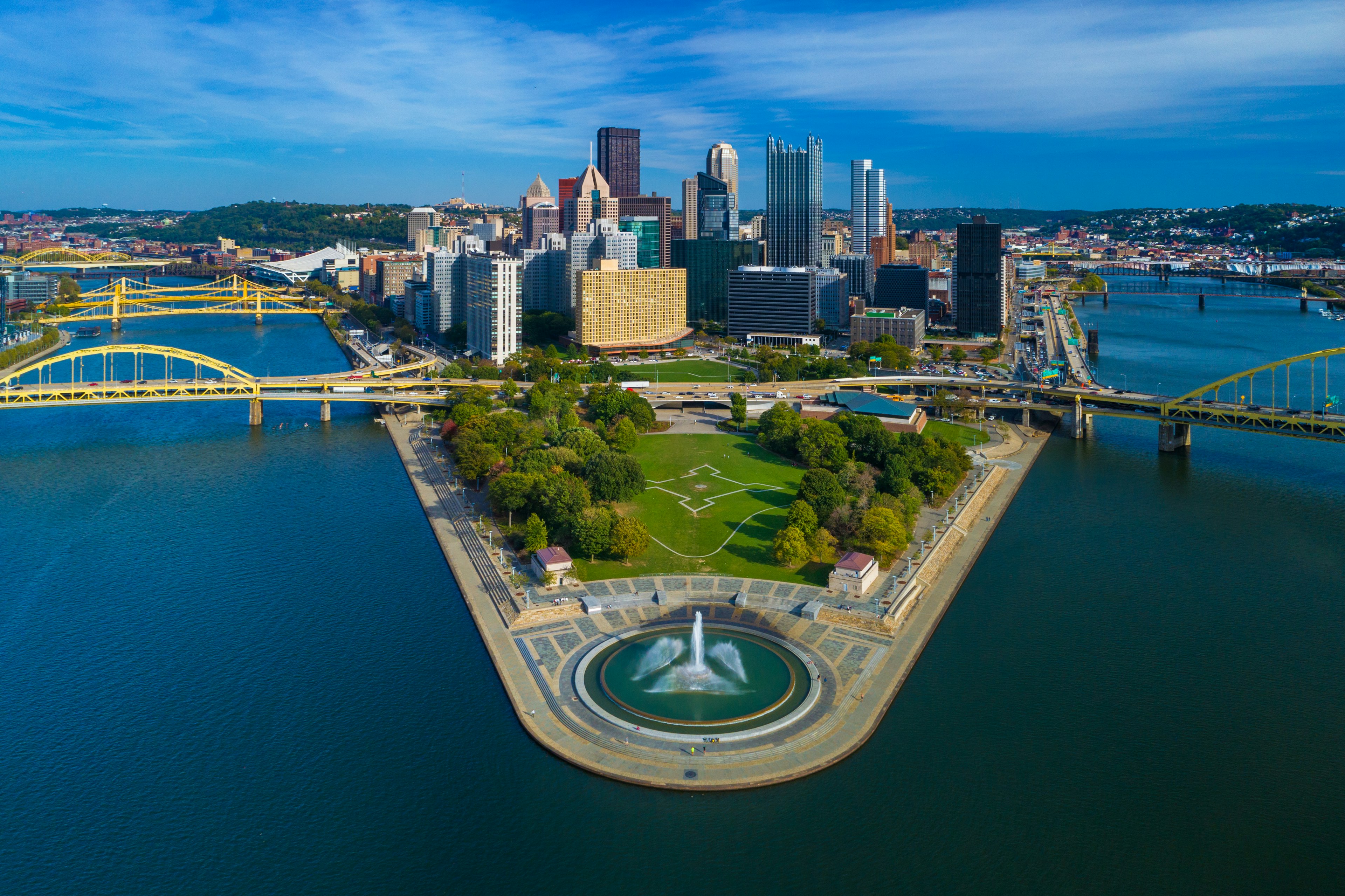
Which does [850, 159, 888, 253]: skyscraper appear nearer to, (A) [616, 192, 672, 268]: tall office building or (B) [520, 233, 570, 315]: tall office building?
(A) [616, 192, 672, 268]: tall office building

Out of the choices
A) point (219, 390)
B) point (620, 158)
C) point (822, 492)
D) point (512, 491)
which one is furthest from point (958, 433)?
point (620, 158)

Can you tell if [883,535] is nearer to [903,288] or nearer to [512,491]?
[512,491]

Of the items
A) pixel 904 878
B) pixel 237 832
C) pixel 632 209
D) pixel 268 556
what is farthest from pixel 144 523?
pixel 632 209

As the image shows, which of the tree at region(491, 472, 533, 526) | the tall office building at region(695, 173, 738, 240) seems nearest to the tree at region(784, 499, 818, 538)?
the tree at region(491, 472, 533, 526)

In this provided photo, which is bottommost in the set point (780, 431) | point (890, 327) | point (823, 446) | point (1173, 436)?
point (823, 446)

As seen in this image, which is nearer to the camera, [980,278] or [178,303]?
[980,278]

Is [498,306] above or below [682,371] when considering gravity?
above

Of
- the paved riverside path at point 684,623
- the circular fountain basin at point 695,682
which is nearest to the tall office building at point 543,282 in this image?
the paved riverside path at point 684,623
